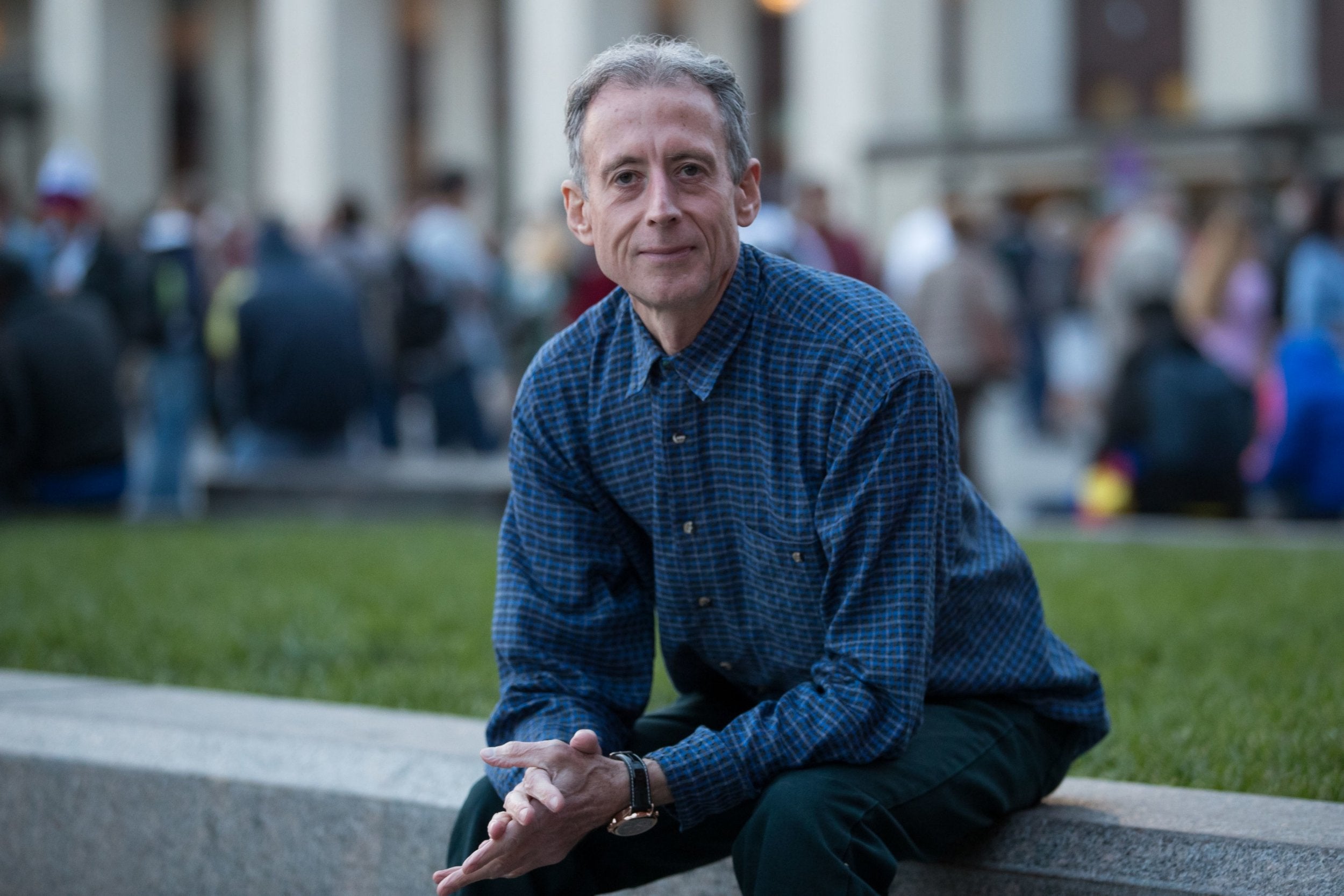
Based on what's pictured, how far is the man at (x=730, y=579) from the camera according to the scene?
8.29ft

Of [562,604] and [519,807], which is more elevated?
[562,604]

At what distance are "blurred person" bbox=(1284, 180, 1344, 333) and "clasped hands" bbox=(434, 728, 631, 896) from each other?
24.3 feet

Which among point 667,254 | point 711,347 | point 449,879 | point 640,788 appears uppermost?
point 667,254

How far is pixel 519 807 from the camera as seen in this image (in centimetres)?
241

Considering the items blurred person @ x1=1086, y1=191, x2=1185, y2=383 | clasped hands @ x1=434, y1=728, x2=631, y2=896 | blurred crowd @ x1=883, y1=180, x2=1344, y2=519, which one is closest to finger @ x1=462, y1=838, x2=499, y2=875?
clasped hands @ x1=434, y1=728, x2=631, y2=896

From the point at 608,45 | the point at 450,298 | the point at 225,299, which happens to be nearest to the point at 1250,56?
the point at 608,45

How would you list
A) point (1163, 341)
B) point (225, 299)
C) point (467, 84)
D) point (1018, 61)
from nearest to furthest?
point (1163, 341) → point (225, 299) → point (1018, 61) → point (467, 84)

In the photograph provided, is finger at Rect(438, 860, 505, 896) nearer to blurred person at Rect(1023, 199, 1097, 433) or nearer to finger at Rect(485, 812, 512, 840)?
finger at Rect(485, 812, 512, 840)

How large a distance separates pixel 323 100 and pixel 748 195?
25626 millimetres

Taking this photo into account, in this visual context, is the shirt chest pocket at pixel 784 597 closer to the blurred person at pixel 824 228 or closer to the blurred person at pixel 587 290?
the blurred person at pixel 587 290

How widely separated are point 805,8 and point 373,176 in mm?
9167

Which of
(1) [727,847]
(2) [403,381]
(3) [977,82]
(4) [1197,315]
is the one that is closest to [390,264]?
(2) [403,381]

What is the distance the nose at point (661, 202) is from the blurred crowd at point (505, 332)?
6073mm

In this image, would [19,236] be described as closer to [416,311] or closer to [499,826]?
[416,311]
